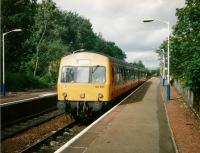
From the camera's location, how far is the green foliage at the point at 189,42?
18.4 meters

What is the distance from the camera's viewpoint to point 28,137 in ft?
50.3

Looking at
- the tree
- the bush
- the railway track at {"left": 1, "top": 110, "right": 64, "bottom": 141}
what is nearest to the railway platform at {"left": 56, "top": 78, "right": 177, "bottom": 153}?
the railway track at {"left": 1, "top": 110, "right": 64, "bottom": 141}

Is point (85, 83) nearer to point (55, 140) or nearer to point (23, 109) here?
point (23, 109)

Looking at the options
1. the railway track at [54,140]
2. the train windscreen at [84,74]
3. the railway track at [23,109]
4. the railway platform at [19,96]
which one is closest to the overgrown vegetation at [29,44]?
the railway platform at [19,96]

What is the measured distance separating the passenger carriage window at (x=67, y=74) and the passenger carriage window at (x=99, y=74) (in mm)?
1063

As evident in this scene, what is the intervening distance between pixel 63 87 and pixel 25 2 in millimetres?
39080

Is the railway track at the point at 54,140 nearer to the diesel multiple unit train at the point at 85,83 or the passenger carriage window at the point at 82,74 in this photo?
the diesel multiple unit train at the point at 85,83

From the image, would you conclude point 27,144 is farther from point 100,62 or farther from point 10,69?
point 10,69

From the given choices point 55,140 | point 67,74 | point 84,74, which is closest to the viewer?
point 55,140

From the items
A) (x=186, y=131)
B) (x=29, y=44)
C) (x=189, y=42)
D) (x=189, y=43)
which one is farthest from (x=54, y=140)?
(x=29, y=44)

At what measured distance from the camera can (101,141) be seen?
1202 centimetres

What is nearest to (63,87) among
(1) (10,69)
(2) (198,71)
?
(2) (198,71)

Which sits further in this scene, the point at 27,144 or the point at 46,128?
the point at 46,128

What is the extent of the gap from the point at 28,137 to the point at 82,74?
17.3ft
